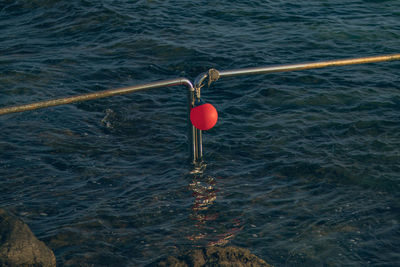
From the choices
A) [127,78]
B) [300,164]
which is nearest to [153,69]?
[127,78]

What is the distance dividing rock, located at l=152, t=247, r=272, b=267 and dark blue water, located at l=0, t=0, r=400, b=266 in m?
0.58

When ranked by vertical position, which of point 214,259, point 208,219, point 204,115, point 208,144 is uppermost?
point 204,115

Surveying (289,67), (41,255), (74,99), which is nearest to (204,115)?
(289,67)

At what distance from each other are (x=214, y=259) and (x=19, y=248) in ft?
4.86

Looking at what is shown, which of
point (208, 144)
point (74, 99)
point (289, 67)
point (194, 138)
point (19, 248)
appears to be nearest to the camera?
point (19, 248)

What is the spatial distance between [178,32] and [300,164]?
19.8 feet

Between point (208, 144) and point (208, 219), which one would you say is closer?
point (208, 219)

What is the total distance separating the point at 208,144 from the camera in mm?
6555

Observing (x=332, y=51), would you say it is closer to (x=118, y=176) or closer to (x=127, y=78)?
(x=127, y=78)

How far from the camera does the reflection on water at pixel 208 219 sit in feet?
15.2

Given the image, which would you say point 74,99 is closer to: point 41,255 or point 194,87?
point 194,87

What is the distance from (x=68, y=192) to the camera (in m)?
5.41

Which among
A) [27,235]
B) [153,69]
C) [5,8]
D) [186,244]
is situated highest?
[5,8]

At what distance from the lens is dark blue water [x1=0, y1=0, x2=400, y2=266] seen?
15.4 feet
